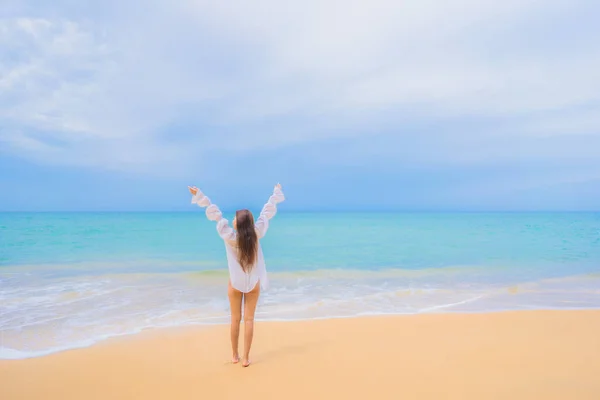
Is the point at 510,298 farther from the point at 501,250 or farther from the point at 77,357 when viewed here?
the point at 501,250

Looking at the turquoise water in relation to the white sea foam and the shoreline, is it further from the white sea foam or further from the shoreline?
the shoreline

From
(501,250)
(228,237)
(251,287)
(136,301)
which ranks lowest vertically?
(501,250)

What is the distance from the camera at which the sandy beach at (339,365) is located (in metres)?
3.86

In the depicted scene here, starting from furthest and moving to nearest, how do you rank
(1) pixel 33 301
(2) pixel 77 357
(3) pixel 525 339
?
(1) pixel 33 301, (3) pixel 525 339, (2) pixel 77 357

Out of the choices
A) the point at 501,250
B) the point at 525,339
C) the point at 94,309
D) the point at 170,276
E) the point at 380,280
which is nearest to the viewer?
the point at 525,339

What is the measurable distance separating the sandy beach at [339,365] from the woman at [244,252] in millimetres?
645

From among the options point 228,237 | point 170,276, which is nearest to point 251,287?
point 228,237

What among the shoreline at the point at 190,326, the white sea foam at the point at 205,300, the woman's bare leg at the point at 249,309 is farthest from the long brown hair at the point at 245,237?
the white sea foam at the point at 205,300

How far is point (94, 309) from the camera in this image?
7582mm

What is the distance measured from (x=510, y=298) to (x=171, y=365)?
7.43m

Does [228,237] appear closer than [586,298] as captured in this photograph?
Yes

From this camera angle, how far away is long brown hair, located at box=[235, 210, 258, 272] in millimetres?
4109

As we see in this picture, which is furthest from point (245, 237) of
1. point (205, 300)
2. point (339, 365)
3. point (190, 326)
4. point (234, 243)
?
point (205, 300)

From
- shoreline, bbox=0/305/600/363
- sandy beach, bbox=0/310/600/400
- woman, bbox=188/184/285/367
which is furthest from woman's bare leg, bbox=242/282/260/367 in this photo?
shoreline, bbox=0/305/600/363
